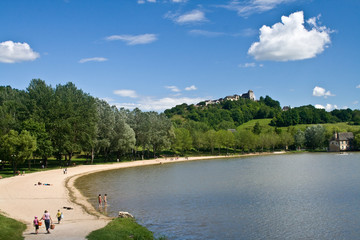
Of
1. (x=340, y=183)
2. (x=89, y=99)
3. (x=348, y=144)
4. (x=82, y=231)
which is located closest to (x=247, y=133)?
(x=348, y=144)

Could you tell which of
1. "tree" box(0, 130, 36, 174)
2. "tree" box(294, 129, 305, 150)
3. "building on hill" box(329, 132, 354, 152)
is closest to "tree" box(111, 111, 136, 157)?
"tree" box(0, 130, 36, 174)

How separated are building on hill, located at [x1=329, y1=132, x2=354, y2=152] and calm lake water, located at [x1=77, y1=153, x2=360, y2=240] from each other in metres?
104

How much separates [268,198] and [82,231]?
24923 mm

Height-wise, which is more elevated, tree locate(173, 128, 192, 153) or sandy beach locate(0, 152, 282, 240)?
tree locate(173, 128, 192, 153)

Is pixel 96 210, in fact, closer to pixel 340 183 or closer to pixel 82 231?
pixel 82 231

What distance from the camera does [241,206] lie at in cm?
3588

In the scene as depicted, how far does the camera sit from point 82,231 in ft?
79.3

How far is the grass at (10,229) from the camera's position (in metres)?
21.9

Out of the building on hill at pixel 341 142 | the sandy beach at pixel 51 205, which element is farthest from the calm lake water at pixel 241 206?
the building on hill at pixel 341 142

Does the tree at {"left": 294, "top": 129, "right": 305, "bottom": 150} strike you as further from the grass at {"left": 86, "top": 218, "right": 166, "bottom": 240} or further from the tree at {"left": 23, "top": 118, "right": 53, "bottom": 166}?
the grass at {"left": 86, "top": 218, "right": 166, "bottom": 240}

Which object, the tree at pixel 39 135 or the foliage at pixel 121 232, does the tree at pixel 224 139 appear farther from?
the foliage at pixel 121 232

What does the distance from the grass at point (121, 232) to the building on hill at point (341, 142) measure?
149 meters

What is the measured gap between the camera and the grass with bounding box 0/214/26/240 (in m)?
21.9

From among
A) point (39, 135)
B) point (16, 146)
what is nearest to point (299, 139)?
point (39, 135)
